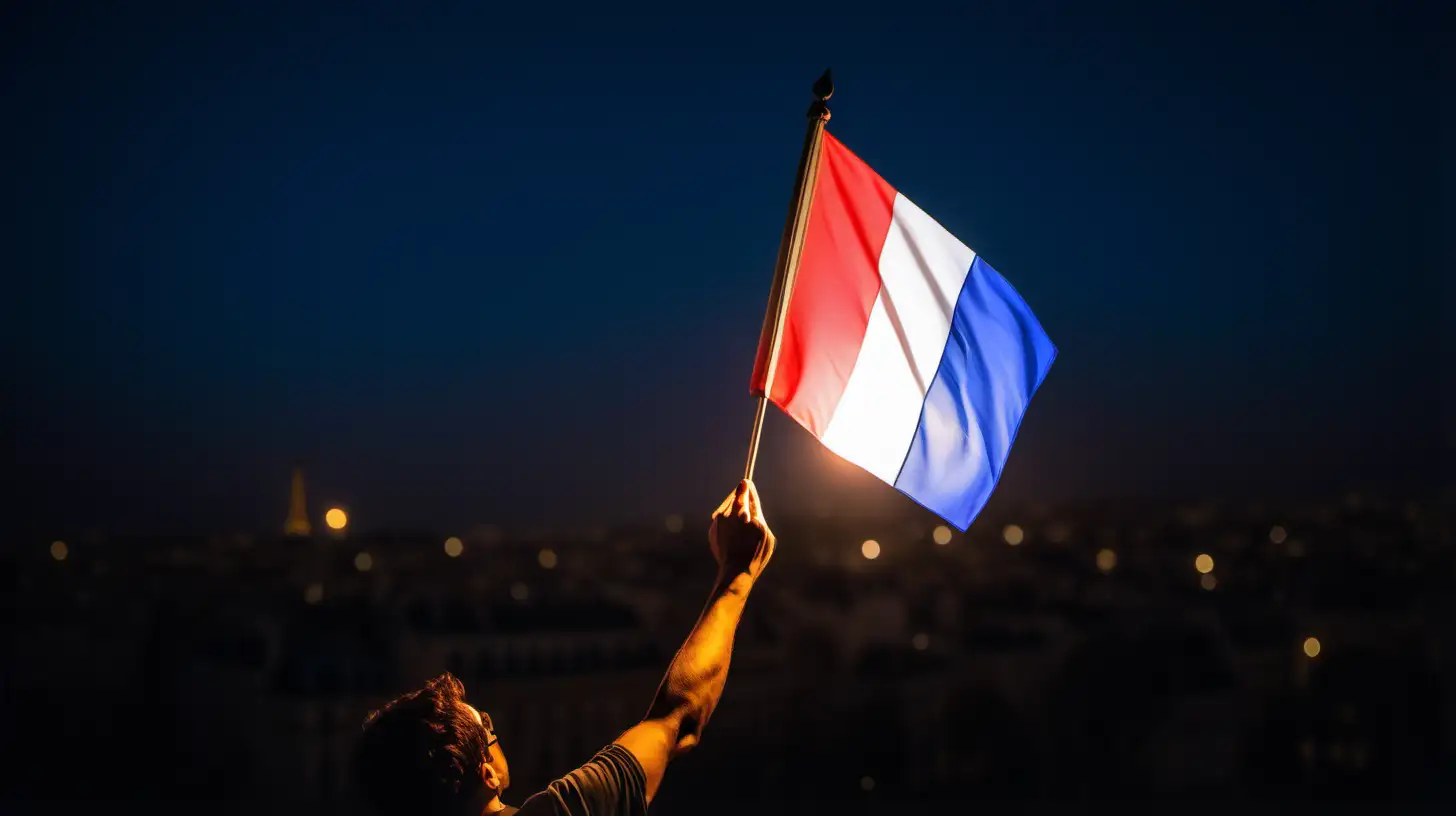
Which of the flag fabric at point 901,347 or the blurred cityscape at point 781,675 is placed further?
the blurred cityscape at point 781,675

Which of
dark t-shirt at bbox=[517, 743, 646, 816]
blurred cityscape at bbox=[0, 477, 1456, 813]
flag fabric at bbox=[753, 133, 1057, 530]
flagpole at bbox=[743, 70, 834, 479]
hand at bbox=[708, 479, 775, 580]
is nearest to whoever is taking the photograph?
dark t-shirt at bbox=[517, 743, 646, 816]

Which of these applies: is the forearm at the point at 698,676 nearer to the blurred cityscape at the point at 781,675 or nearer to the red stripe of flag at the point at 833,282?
the red stripe of flag at the point at 833,282

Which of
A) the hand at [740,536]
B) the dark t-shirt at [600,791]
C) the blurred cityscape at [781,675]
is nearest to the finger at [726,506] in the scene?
the hand at [740,536]

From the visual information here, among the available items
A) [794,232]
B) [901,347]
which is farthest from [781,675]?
[794,232]

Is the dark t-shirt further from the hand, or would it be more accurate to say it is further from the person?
the hand

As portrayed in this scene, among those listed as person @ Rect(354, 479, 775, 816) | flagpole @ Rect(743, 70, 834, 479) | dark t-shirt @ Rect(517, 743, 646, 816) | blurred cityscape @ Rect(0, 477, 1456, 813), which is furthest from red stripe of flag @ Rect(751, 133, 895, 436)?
blurred cityscape @ Rect(0, 477, 1456, 813)
